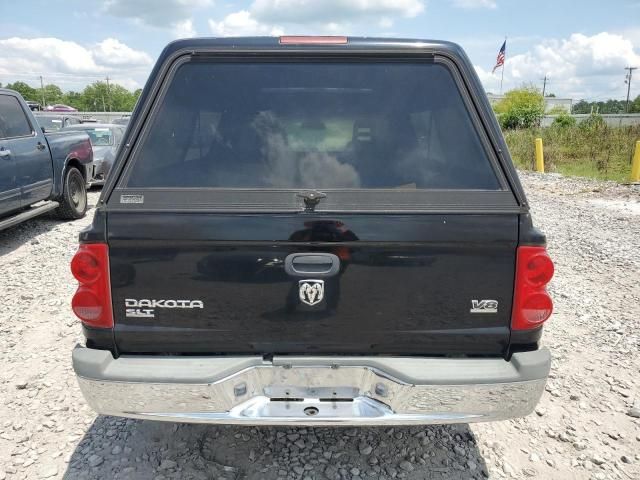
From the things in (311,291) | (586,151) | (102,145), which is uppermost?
(102,145)

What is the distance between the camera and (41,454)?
2.68 m

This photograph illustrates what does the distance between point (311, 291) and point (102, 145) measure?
11.1 metres

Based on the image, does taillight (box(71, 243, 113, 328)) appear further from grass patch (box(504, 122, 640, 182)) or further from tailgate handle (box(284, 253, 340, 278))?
grass patch (box(504, 122, 640, 182))

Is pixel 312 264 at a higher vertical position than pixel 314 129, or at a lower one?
lower

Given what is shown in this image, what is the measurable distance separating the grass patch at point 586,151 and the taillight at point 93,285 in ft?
47.2

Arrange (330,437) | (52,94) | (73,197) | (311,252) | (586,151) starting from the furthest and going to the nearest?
1. (52,94)
2. (586,151)
3. (73,197)
4. (330,437)
5. (311,252)

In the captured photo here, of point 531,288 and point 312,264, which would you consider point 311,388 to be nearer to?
point 312,264

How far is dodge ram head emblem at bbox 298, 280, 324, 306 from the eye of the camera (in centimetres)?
206

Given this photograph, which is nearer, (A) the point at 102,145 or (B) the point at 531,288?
(B) the point at 531,288

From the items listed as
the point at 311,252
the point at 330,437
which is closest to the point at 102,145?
the point at 330,437

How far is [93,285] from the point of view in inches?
81.7

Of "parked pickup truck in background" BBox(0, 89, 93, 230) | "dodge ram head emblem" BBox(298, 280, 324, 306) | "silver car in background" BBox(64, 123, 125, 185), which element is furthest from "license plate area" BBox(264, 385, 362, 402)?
"silver car in background" BBox(64, 123, 125, 185)

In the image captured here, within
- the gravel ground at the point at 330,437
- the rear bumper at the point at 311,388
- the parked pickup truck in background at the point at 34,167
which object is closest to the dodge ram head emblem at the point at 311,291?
the rear bumper at the point at 311,388

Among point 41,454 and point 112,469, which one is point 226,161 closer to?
point 112,469
